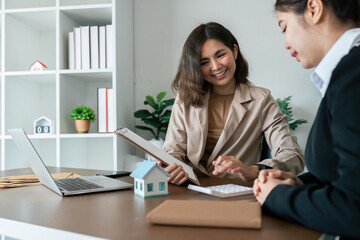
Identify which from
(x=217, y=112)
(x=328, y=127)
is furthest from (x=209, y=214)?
(x=217, y=112)

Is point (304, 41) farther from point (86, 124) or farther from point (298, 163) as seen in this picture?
point (86, 124)

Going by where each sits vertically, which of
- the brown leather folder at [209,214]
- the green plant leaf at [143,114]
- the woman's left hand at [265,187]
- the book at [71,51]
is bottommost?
the brown leather folder at [209,214]

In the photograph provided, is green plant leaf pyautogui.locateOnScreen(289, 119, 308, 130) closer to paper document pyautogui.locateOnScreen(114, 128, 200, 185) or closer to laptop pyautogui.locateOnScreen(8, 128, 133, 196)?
paper document pyautogui.locateOnScreen(114, 128, 200, 185)

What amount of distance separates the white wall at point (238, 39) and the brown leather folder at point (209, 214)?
2.09 metres

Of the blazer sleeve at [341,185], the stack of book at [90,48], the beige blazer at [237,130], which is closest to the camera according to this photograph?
the blazer sleeve at [341,185]

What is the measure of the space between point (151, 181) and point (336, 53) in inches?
22.4

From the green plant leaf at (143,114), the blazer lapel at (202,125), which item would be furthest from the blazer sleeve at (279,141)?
the green plant leaf at (143,114)

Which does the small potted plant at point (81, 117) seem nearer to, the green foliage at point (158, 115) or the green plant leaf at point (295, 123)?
the green foliage at point (158, 115)

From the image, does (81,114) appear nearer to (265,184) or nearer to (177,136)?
(177,136)

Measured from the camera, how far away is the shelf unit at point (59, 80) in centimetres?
246

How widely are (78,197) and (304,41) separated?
73cm

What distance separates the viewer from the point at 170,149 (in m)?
1.63

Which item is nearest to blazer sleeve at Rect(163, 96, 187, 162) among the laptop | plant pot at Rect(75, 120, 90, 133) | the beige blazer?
the beige blazer

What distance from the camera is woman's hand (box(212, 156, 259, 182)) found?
38.9 inches
